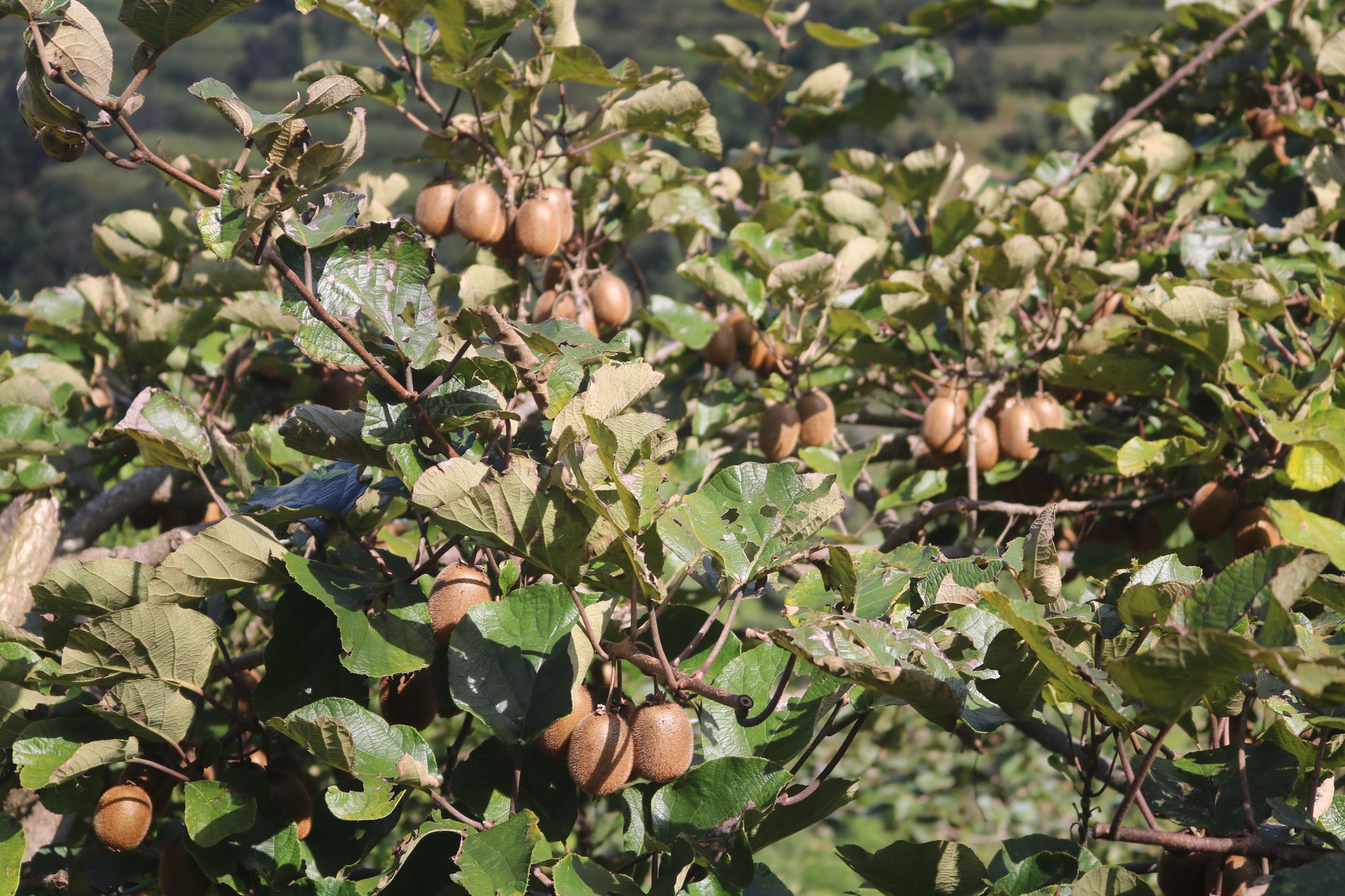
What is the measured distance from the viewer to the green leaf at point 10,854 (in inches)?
38.5

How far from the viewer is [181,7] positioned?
0.77m

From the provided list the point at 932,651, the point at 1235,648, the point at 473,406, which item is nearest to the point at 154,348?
the point at 473,406

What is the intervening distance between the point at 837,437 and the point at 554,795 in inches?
45.5

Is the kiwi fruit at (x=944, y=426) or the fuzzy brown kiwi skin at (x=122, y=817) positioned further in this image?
the kiwi fruit at (x=944, y=426)

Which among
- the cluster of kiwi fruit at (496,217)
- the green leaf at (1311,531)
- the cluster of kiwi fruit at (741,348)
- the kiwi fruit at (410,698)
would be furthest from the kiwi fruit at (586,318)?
the green leaf at (1311,531)

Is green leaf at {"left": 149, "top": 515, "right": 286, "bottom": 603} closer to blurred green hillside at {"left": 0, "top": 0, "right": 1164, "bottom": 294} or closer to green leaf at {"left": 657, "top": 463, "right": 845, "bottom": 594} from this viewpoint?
green leaf at {"left": 657, "top": 463, "right": 845, "bottom": 594}

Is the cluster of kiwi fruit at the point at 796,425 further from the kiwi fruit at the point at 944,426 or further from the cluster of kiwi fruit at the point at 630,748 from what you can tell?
the cluster of kiwi fruit at the point at 630,748

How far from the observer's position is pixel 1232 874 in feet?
2.93

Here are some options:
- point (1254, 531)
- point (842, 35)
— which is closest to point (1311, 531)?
point (1254, 531)

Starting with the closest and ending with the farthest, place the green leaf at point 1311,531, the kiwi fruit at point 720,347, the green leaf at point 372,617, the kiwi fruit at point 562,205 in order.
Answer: the green leaf at point 372,617 < the green leaf at point 1311,531 < the kiwi fruit at point 562,205 < the kiwi fruit at point 720,347

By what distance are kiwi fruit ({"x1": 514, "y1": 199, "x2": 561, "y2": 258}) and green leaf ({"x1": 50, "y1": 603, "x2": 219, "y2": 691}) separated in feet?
2.58

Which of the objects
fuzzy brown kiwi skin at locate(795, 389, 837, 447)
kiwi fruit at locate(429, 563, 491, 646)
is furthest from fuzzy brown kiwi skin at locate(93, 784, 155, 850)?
fuzzy brown kiwi skin at locate(795, 389, 837, 447)

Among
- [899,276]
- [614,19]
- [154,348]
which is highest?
[899,276]

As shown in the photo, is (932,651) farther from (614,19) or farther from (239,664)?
(614,19)
